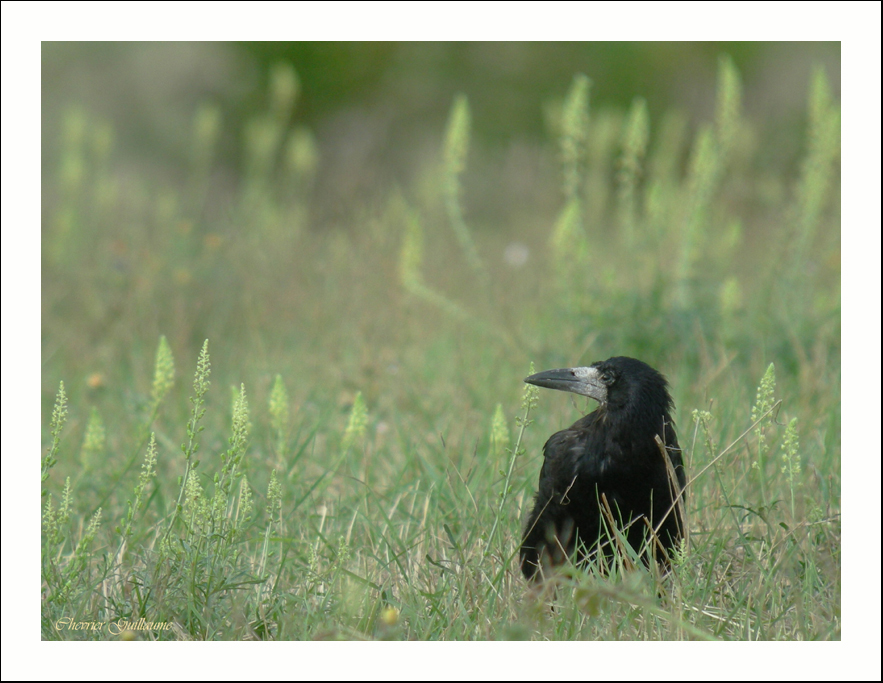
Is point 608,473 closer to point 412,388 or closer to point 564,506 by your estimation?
point 564,506

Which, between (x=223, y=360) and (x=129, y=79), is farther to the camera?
(x=129, y=79)

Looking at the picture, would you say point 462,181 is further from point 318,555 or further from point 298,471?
point 318,555

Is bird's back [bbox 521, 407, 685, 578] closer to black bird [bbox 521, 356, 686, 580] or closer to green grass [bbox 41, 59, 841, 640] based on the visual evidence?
black bird [bbox 521, 356, 686, 580]

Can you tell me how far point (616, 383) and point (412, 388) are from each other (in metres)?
1.68

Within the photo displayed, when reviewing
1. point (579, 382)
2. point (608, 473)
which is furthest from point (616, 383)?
point (608, 473)

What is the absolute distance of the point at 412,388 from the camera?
452 cm

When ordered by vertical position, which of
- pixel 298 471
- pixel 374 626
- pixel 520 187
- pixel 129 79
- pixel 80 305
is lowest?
pixel 374 626

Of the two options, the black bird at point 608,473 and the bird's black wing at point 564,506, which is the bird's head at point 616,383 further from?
the bird's black wing at point 564,506

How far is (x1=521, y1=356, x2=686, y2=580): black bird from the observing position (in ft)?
9.50

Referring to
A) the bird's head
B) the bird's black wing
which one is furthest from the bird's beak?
the bird's black wing

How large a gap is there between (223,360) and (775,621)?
317 centimetres

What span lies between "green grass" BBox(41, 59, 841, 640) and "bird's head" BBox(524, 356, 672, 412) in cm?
20

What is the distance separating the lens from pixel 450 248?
258 inches

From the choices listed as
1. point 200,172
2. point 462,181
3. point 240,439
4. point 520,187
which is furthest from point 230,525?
point 462,181
